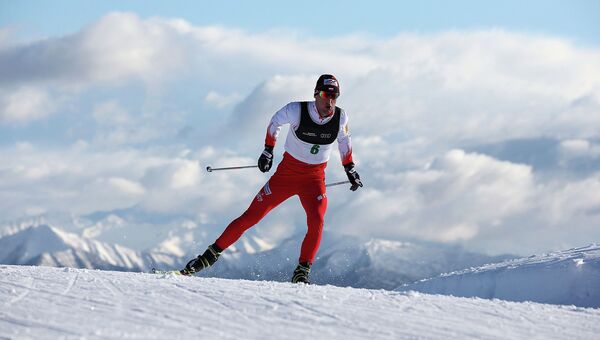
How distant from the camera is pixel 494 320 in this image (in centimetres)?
719

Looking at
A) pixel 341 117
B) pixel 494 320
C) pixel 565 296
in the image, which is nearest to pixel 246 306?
pixel 494 320

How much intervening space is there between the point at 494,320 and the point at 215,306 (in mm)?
2534

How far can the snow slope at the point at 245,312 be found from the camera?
635cm

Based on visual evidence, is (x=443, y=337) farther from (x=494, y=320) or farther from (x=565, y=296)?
(x=565, y=296)

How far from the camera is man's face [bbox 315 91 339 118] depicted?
32.4ft

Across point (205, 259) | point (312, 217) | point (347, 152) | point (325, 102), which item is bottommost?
point (205, 259)

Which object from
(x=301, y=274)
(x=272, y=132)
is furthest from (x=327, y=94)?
(x=301, y=274)

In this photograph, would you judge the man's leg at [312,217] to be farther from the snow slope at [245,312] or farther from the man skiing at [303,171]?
the snow slope at [245,312]

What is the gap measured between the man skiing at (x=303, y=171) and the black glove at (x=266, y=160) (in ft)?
0.04

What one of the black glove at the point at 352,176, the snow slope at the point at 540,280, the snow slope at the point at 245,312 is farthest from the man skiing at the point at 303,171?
the snow slope at the point at 540,280

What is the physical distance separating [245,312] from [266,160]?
3.61 meters

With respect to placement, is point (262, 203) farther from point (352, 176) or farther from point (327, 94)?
point (327, 94)

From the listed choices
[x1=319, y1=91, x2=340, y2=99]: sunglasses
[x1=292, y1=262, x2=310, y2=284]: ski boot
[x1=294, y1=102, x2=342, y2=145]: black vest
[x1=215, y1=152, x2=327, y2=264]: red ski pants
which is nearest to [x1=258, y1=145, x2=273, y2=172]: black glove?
[x1=215, y1=152, x2=327, y2=264]: red ski pants

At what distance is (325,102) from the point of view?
991cm
